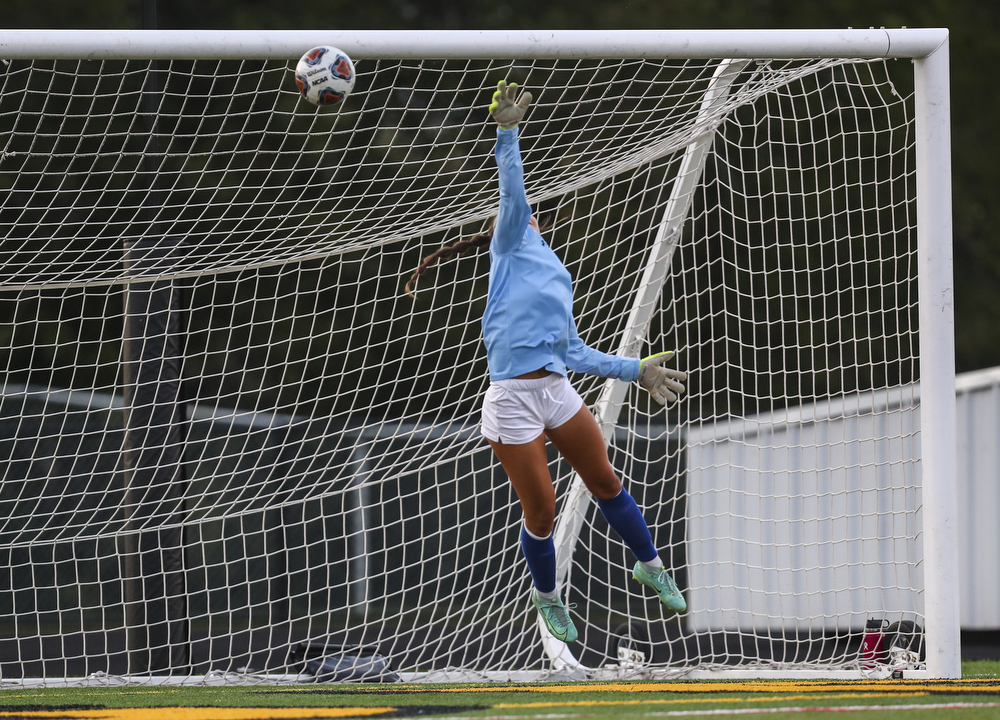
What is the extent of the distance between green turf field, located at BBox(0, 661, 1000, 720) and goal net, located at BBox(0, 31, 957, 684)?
62 centimetres

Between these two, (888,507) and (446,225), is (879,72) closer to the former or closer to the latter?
(888,507)

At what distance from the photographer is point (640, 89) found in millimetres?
13695

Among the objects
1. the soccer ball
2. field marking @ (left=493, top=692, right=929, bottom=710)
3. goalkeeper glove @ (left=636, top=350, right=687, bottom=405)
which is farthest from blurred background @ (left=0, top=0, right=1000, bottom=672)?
field marking @ (left=493, top=692, right=929, bottom=710)

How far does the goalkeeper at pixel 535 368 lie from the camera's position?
419cm

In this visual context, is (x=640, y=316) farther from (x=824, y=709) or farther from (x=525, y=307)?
(x=824, y=709)

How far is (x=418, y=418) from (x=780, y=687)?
4.13 meters

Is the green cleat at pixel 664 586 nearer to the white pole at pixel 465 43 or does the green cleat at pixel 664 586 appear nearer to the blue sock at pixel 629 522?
the blue sock at pixel 629 522

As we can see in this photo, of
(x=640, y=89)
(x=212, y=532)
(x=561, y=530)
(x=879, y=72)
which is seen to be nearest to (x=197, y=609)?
(x=212, y=532)

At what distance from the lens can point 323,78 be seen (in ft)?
13.2

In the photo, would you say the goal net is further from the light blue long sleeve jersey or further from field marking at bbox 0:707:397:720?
field marking at bbox 0:707:397:720

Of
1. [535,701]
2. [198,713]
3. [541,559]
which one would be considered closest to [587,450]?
[541,559]

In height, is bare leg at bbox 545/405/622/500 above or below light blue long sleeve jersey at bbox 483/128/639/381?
below

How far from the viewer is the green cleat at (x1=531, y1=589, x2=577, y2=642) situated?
452cm

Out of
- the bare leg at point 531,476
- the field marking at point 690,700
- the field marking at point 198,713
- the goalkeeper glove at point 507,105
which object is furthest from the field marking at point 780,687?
the goalkeeper glove at point 507,105
